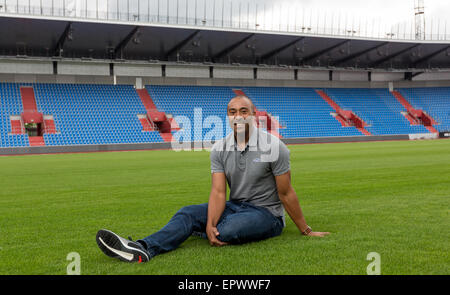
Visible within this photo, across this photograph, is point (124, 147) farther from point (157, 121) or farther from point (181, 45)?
point (181, 45)

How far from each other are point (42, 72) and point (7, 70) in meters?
2.64

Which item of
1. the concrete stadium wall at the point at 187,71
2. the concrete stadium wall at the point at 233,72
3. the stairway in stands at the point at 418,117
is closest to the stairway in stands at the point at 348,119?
the stairway in stands at the point at 418,117

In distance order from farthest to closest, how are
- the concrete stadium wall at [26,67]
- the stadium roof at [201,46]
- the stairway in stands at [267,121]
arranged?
1. the stairway in stands at [267,121]
2. the concrete stadium wall at [26,67]
3. the stadium roof at [201,46]

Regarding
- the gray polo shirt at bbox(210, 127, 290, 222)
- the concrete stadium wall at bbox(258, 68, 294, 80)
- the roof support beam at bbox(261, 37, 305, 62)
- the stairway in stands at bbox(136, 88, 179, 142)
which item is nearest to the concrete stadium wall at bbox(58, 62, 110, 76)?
the stairway in stands at bbox(136, 88, 179, 142)

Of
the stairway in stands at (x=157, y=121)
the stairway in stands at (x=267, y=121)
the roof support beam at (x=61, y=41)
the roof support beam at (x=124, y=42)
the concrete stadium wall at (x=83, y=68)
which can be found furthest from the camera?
the stairway in stands at (x=267, y=121)

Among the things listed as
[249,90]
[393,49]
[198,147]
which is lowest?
[198,147]

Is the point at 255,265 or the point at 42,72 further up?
the point at 42,72

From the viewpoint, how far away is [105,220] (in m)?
6.42

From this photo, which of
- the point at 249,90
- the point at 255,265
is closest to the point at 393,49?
the point at 249,90

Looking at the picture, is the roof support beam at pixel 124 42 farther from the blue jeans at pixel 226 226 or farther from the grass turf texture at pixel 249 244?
the blue jeans at pixel 226 226

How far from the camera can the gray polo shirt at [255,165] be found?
468 centimetres

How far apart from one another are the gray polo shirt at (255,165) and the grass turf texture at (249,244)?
48cm
